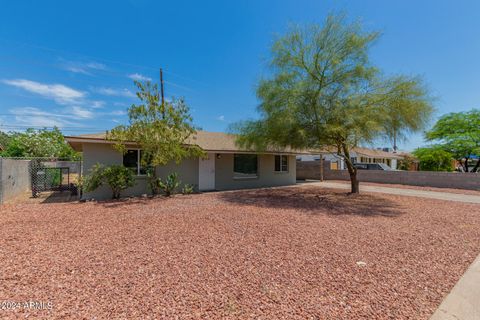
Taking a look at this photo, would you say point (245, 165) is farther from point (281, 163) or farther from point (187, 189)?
point (187, 189)

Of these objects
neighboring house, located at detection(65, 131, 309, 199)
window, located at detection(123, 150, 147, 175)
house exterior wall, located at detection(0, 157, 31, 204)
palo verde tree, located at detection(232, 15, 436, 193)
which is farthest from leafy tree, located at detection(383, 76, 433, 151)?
house exterior wall, located at detection(0, 157, 31, 204)

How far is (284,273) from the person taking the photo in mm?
3633

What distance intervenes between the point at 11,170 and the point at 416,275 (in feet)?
45.7

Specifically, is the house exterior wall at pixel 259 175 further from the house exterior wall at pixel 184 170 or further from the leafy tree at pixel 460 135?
the leafy tree at pixel 460 135

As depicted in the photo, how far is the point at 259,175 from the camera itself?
51.8 ft

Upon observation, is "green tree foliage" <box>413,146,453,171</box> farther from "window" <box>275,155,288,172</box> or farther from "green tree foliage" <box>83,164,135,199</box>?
"green tree foliage" <box>83,164,135,199</box>

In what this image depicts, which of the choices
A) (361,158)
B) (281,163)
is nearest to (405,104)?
(281,163)

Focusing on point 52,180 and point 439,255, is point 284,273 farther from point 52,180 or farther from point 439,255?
point 52,180

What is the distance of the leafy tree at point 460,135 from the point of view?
2209 centimetres

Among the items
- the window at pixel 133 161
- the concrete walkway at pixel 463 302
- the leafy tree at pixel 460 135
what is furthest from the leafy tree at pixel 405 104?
the leafy tree at pixel 460 135

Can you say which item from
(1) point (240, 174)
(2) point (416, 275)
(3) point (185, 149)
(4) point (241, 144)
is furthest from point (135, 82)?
(2) point (416, 275)

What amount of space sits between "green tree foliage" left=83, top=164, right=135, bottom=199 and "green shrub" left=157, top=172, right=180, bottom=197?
130cm

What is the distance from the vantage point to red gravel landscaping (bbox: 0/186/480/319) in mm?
2809

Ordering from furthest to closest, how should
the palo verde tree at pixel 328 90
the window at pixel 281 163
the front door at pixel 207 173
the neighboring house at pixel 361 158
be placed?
the neighboring house at pixel 361 158 < the window at pixel 281 163 < the front door at pixel 207 173 < the palo verde tree at pixel 328 90
